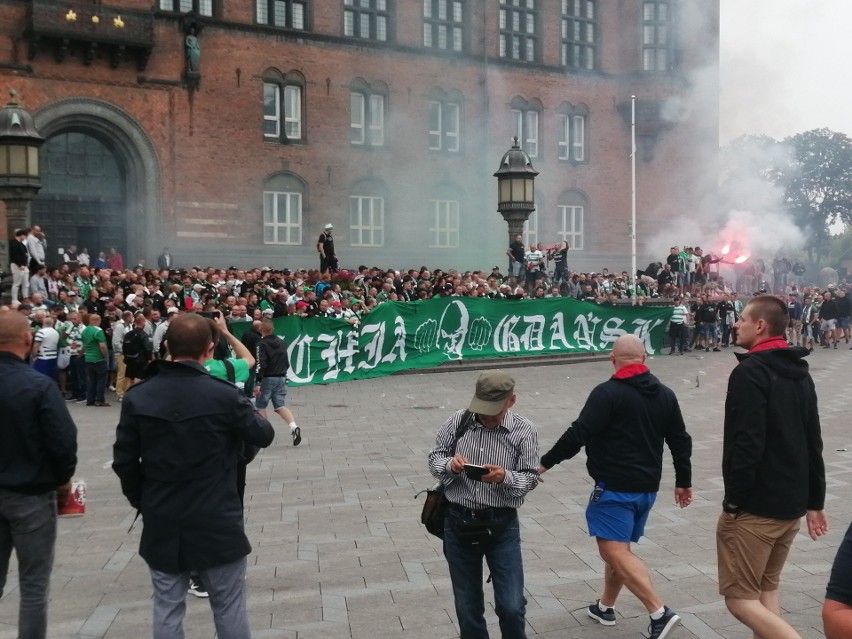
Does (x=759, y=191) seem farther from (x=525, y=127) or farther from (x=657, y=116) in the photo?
(x=525, y=127)

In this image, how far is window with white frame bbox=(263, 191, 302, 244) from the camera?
32.0 metres

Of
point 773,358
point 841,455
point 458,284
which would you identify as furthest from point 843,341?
point 773,358

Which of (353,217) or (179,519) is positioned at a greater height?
(353,217)

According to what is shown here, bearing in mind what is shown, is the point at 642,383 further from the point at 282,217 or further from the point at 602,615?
the point at 282,217

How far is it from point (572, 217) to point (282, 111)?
13943 mm

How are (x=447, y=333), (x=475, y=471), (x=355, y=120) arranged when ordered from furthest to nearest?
(x=355, y=120)
(x=447, y=333)
(x=475, y=471)

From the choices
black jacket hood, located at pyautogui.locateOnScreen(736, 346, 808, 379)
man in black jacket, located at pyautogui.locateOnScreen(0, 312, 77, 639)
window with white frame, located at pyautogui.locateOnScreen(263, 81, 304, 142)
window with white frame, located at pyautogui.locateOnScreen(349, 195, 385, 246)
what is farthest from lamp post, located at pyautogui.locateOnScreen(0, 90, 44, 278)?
window with white frame, located at pyautogui.locateOnScreen(349, 195, 385, 246)

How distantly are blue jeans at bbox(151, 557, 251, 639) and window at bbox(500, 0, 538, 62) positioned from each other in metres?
35.5

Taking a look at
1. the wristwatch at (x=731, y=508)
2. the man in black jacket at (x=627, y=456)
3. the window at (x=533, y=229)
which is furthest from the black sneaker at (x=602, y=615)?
the window at (x=533, y=229)

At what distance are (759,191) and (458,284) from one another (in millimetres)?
38636

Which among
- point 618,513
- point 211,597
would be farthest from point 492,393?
point 211,597

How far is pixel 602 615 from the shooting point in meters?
5.51

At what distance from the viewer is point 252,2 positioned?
103 ft

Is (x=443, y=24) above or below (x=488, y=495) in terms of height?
above
